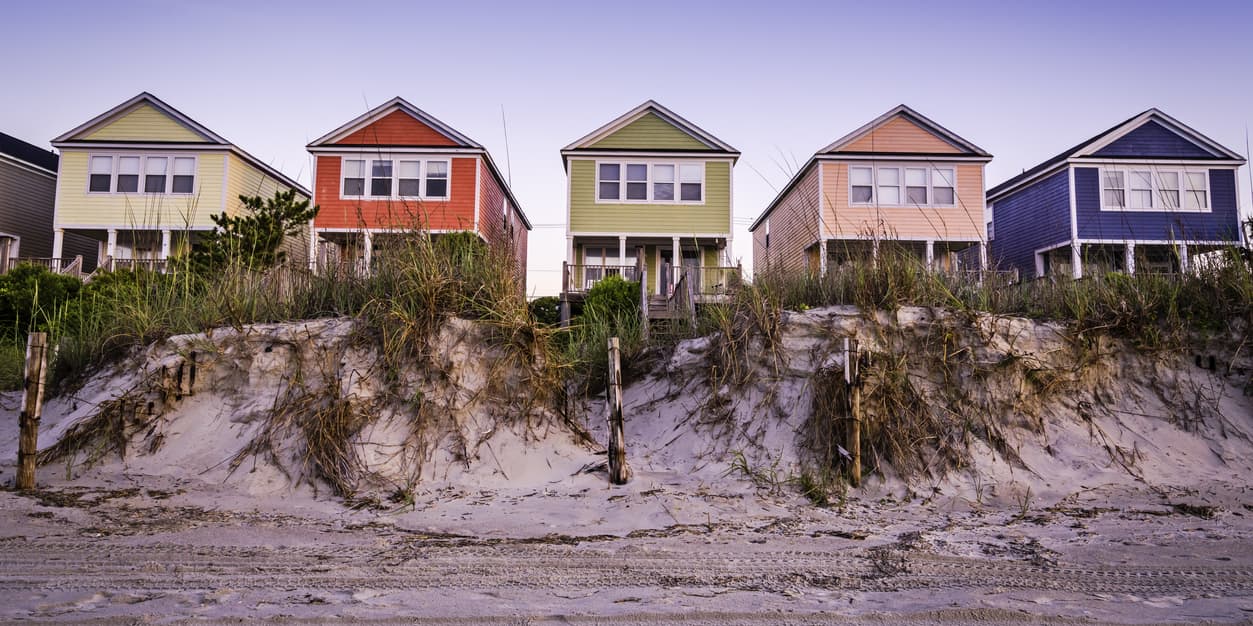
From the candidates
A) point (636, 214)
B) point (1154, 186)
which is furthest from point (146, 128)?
point (1154, 186)

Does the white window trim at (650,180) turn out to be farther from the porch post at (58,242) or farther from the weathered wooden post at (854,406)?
the porch post at (58,242)

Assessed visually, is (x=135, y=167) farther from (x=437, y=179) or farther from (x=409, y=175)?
(x=437, y=179)

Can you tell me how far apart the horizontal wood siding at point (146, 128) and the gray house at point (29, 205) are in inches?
173

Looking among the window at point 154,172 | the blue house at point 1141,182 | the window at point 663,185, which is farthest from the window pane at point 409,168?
the blue house at point 1141,182

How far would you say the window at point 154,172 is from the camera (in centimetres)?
2320

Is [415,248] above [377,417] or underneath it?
above

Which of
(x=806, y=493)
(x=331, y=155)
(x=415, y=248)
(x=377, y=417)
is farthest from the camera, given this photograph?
(x=331, y=155)

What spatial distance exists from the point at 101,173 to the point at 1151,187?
3418 centimetres

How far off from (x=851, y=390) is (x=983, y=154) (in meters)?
19.4

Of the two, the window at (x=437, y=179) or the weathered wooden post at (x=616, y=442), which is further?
the window at (x=437, y=179)

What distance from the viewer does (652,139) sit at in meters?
23.2

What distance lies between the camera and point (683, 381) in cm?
858

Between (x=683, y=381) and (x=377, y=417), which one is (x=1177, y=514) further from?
(x=377, y=417)

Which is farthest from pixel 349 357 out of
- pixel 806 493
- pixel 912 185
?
pixel 912 185
